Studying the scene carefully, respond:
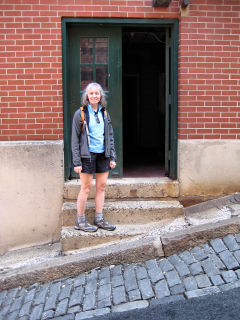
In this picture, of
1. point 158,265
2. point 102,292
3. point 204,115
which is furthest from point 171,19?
point 102,292

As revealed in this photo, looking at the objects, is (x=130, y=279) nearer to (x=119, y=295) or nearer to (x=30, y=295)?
(x=119, y=295)

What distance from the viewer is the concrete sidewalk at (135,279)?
377 centimetres

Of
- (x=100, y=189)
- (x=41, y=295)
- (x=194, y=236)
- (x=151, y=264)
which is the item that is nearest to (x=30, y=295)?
(x=41, y=295)

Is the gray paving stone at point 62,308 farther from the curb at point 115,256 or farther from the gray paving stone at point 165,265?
the gray paving stone at point 165,265

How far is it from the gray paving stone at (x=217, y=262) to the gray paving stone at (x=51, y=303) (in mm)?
1727

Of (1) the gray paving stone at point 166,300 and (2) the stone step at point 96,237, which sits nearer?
(1) the gray paving stone at point 166,300

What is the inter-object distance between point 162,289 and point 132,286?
32 centimetres

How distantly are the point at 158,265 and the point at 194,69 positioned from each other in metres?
2.85

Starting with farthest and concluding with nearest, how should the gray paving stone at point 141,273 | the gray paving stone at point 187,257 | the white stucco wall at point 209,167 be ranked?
the white stucco wall at point 209,167 < the gray paving stone at point 187,257 < the gray paving stone at point 141,273

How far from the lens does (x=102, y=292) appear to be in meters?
3.94

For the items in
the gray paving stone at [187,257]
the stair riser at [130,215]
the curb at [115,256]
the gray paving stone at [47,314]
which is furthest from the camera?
the stair riser at [130,215]

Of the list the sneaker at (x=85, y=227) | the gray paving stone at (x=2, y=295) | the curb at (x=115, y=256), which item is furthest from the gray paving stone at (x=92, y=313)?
the sneaker at (x=85, y=227)

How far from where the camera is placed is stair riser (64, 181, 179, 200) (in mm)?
5488

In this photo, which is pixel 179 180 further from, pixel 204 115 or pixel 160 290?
pixel 160 290
